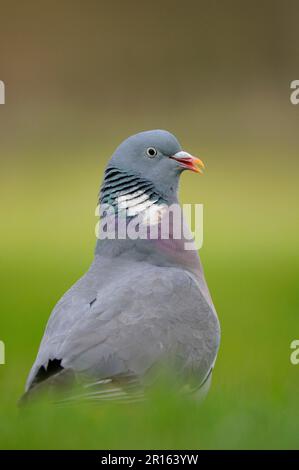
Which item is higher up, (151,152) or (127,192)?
(151,152)

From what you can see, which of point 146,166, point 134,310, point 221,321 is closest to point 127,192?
point 146,166

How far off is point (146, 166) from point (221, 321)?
2.77 m

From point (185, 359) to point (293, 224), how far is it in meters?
7.34

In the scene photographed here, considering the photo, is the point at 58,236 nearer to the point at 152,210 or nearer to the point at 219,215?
the point at 219,215

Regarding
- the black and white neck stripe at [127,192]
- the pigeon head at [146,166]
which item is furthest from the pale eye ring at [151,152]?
the black and white neck stripe at [127,192]

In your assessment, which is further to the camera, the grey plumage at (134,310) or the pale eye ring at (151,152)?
the pale eye ring at (151,152)

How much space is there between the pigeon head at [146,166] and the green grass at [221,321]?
0.90 metres

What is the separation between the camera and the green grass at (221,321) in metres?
3.92

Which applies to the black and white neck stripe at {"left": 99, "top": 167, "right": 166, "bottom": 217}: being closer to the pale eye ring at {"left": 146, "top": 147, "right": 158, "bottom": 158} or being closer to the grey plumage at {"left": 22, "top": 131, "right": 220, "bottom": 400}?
the grey plumage at {"left": 22, "top": 131, "right": 220, "bottom": 400}

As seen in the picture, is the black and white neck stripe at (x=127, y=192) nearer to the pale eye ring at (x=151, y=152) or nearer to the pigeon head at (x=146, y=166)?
the pigeon head at (x=146, y=166)

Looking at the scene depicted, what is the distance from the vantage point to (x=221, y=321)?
24.7 feet

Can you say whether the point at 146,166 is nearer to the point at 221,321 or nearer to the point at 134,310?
the point at 134,310

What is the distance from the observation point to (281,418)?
4.12 m

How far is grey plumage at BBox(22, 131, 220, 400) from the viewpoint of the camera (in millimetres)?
4164
